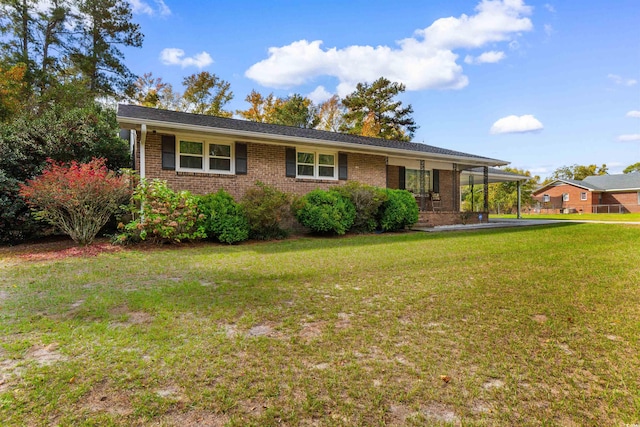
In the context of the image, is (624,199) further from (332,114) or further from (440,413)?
(440,413)

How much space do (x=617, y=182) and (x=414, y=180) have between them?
33021 millimetres

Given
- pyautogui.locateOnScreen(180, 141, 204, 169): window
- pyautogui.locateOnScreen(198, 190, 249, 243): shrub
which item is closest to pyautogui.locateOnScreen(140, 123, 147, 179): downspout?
pyautogui.locateOnScreen(180, 141, 204, 169): window

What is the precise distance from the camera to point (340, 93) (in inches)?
1324

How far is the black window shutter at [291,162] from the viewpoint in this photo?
12094 millimetres

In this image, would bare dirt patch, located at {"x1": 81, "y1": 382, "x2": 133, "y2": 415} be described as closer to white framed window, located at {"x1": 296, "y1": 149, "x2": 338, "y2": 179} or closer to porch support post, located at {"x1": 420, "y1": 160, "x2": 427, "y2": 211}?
white framed window, located at {"x1": 296, "y1": 149, "x2": 338, "y2": 179}

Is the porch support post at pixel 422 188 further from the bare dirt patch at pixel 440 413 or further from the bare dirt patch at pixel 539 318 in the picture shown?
the bare dirt patch at pixel 440 413

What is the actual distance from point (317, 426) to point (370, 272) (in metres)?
3.77

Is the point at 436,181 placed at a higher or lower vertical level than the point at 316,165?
lower

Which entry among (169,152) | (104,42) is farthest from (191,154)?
(104,42)

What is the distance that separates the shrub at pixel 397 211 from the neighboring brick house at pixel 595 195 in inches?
1272

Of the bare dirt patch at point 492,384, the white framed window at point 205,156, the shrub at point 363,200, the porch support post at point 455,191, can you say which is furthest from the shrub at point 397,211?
the bare dirt patch at point 492,384

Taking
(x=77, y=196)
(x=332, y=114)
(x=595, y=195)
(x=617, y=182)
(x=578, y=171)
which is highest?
(x=332, y=114)

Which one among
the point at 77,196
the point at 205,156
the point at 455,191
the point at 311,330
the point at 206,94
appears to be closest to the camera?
the point at 311,330

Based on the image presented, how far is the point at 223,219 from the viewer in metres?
9.07
